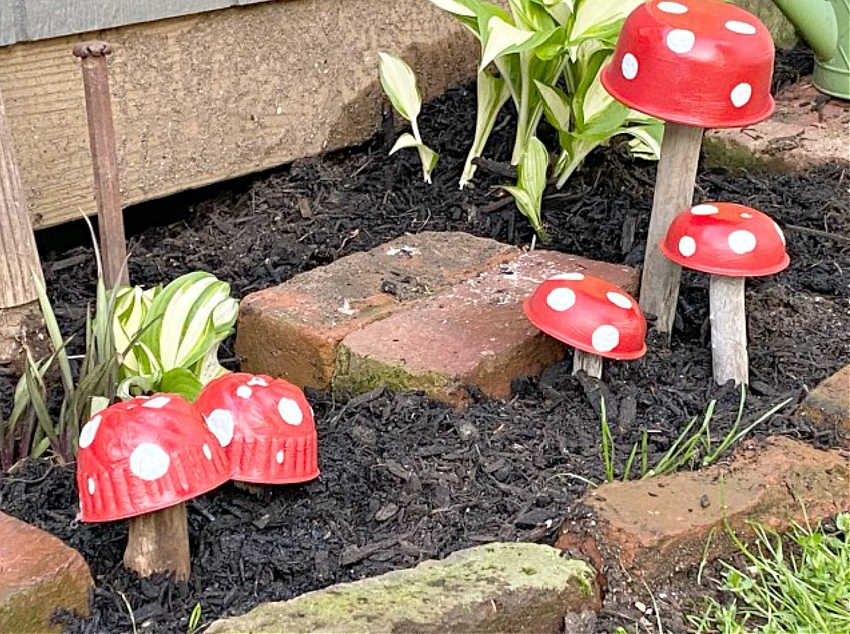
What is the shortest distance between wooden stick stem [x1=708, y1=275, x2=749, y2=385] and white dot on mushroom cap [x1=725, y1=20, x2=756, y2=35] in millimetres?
468

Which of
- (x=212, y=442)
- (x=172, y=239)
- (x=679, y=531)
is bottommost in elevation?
(x=172, y=239)

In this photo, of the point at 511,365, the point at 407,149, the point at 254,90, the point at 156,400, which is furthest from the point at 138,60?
the point at 156,400

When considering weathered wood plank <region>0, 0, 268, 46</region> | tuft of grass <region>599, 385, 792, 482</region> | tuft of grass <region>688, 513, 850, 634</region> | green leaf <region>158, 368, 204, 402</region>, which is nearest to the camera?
tuft of grass <region>688, 513, 850, 634</region>

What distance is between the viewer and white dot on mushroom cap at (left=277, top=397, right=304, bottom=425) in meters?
2.15

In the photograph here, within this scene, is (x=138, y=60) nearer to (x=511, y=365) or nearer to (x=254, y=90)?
(x=254, y=90)

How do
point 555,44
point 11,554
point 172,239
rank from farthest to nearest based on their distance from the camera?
1. point 172,239
2. point 555,44
3. point 11,554

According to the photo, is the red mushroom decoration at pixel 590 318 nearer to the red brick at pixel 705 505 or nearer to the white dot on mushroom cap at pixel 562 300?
the white dot on mushroom cap at pixel 562 300

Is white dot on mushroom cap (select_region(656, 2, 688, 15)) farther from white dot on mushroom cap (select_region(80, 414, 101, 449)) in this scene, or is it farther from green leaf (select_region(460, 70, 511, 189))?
white dot on mushroom cap (select_region(80, 414, 101, 449))

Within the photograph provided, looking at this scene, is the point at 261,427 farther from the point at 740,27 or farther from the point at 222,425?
the point at 740,27

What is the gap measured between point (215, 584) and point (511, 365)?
2.64ft

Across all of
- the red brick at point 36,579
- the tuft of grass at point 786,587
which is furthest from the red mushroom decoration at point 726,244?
the red brick at point 36,579

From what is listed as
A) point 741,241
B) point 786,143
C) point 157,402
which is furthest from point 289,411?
point 786,143

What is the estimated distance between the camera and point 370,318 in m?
2.77

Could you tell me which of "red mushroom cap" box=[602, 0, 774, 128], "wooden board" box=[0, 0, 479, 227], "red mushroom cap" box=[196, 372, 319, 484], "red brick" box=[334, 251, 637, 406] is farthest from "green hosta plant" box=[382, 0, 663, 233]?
"red mushroom cap" box=[196, 372, 319, 484]
